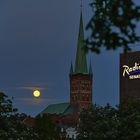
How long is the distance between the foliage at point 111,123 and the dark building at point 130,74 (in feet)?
188

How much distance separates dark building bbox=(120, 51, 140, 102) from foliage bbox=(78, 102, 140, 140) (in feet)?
188

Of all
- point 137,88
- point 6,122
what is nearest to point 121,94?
point 137,88

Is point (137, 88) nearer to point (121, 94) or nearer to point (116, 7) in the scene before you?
point (121, 94)

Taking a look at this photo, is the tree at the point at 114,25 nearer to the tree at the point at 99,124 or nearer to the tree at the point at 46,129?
the tree at the point at 99,124

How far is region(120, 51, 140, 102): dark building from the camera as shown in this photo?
11875cm

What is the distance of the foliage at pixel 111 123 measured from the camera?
4861 centimetres

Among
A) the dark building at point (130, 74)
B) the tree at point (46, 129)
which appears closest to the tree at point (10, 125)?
the tree at point (46, 129)

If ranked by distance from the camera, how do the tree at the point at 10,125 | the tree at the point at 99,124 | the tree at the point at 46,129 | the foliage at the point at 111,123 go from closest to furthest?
the tree at the point at 10,125, the foliage at the point at 111,123, the tree at the point at 99,124, the tree at the point at 46,129

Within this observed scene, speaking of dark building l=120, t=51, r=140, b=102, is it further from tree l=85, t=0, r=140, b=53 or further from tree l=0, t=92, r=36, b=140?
tree l=85, t=0, r=140, b=53

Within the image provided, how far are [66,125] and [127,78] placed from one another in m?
59.7

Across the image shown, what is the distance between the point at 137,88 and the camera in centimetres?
11819

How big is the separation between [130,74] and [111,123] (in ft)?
229

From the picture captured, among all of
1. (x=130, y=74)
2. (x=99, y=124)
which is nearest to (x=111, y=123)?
(x=99, y=124)

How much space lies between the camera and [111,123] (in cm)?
5106
